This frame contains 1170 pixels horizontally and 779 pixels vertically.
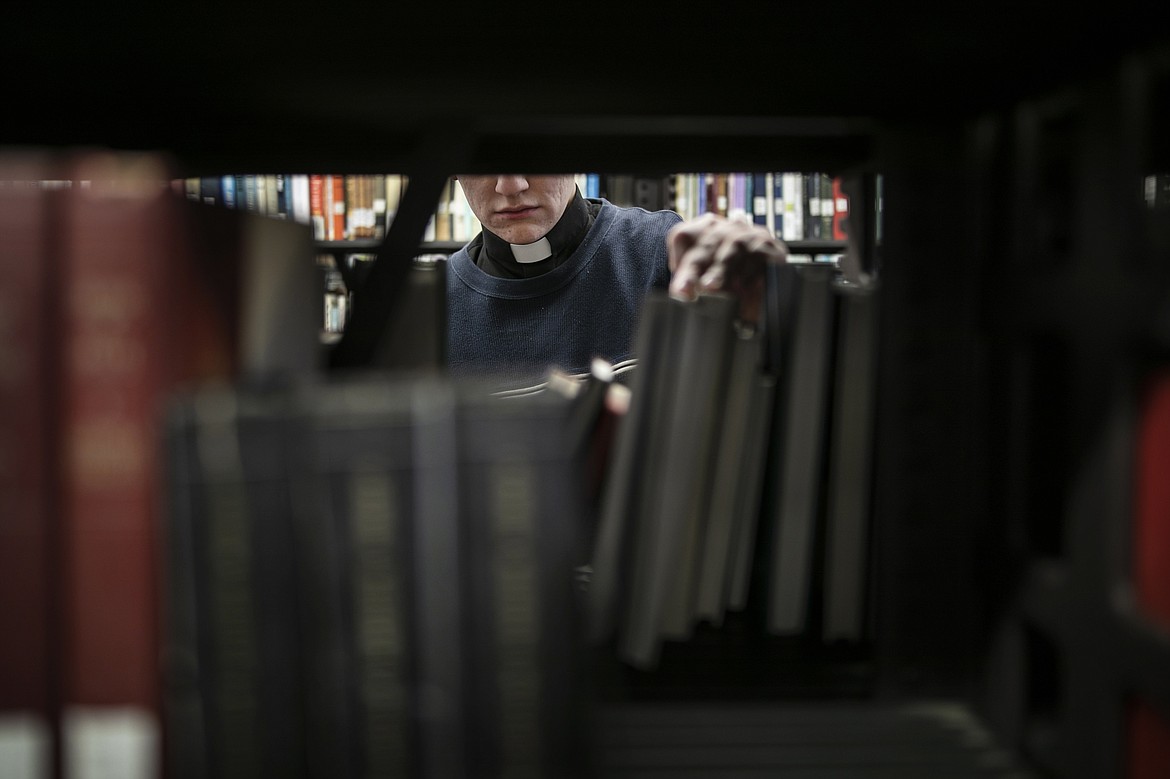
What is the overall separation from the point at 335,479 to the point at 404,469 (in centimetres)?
4

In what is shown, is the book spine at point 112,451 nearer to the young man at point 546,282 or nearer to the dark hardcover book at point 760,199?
the young man at point 546,282

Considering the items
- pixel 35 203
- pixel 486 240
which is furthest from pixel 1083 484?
pixel 486 240

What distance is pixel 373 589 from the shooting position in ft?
1.44

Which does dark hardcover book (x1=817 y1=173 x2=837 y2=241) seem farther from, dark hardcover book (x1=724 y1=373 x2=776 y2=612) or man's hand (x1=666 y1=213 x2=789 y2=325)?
dark hardcover book (x1=724 y1=373 x2=776 y2=612)

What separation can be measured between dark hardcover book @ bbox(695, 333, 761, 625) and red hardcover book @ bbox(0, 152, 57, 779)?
0.46m

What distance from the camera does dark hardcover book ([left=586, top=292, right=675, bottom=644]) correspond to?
66 cm

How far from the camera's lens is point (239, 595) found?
1.42 feet

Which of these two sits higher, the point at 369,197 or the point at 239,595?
the point at 369,197

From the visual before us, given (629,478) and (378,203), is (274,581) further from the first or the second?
(378,203)

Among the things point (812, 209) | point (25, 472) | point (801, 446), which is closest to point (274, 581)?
point (25, 472)

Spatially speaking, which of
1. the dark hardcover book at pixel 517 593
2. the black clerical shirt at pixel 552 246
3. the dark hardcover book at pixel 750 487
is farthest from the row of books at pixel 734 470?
the black clerical shirt at pixel 552 246

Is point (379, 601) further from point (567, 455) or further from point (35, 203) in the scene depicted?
point (35, 203)

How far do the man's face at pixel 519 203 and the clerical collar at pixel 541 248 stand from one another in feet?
0.07

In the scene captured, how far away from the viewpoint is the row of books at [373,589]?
434 millimetres
